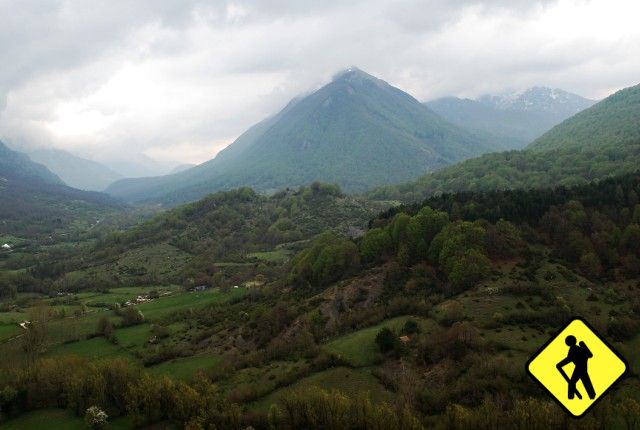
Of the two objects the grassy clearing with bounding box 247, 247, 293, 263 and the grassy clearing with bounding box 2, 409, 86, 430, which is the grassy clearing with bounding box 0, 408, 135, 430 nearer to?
the grassy clearing with bounding box 2, 409, 86, 430

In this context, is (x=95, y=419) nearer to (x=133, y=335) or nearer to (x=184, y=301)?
(x=133, y=335)

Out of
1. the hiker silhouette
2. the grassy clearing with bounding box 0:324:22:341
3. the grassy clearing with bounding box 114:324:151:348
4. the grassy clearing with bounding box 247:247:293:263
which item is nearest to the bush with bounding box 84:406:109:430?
the grassy clearing with bounding box 114:324:151:348

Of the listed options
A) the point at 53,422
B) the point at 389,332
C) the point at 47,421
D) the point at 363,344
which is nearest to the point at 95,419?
the point at 53,422

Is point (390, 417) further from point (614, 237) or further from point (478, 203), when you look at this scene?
point (478, 203)

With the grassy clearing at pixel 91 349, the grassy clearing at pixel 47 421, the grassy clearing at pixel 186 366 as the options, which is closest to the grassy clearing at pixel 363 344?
the grassy clearing at pixel 186 366

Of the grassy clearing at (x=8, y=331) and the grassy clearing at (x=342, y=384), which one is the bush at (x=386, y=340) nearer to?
the grassy clearing at (x=342, y=384)

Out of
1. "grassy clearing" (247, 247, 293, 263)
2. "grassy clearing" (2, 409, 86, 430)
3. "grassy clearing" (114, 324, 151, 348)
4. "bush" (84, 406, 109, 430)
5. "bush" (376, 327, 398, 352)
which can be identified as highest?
"bush" (376, 327, 398, 352)
